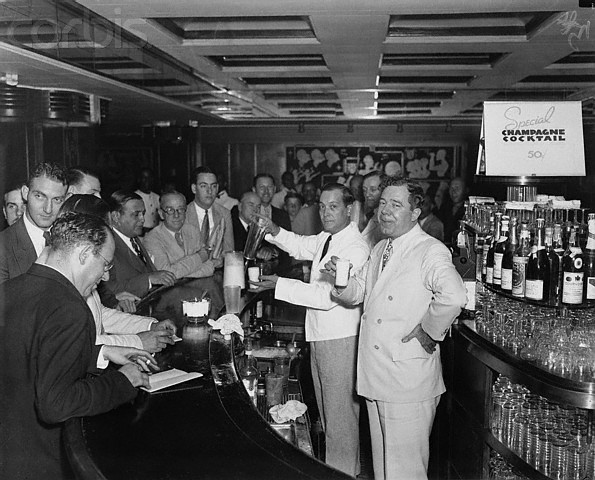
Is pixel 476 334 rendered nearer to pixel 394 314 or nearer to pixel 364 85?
pixel 394 314

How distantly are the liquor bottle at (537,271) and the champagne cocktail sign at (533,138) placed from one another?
501 millimetres

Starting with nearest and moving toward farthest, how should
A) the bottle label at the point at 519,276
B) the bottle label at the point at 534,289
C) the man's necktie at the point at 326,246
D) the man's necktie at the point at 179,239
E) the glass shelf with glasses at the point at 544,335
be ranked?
1. the glass shelf with glasses at the point at 544,335
2. the bottle label at the point at 534,289
3. the bottle label at the point at 519,276
4. the man's necktie at the point at 326,246
5. the man's necktie at the point at 179,239

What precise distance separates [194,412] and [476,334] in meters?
1.71

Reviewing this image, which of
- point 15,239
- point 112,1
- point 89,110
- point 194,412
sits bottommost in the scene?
point 194,412

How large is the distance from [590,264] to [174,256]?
2.71 m

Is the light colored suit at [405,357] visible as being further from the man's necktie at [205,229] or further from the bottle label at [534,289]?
the man's necktie at [205,229]

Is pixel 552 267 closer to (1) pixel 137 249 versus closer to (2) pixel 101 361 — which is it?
(2) pixel 101 361

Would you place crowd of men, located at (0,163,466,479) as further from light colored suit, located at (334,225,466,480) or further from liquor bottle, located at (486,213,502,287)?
liquor bottle, located at (486,213,502,287)

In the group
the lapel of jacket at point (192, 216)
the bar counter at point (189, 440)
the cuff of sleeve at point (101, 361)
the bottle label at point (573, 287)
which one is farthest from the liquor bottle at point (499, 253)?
the lapel of jacket at point (192, 216)

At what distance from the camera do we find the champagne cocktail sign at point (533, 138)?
12.0ft

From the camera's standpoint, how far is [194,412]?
1933 mm

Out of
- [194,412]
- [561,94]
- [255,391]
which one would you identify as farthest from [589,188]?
[194,412]

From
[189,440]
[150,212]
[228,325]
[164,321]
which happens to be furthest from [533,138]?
[150,212]

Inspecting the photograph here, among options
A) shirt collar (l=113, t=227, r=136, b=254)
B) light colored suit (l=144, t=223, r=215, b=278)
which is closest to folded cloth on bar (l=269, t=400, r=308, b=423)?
shirt collar (l=113, t=227, r=136, b=254)
